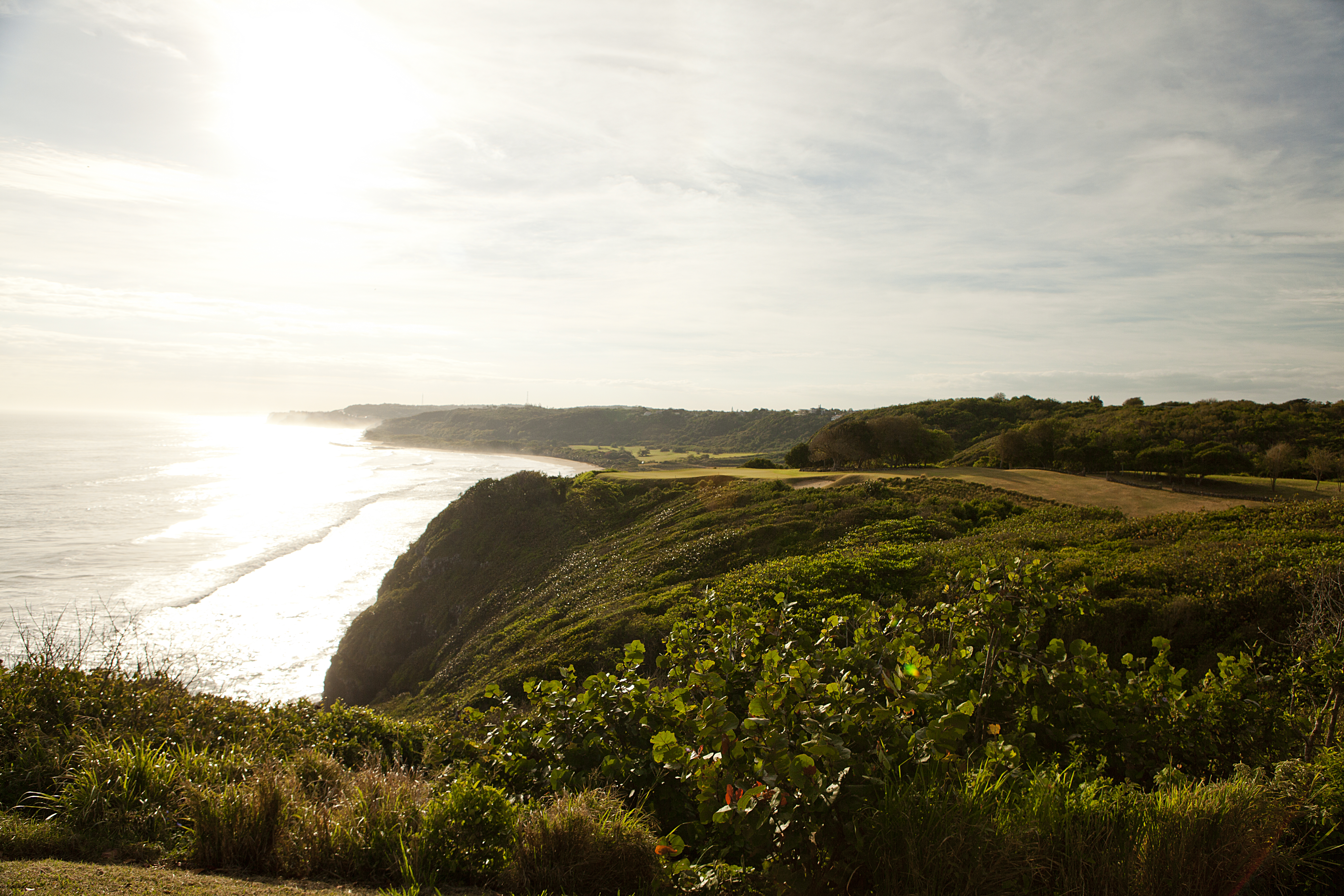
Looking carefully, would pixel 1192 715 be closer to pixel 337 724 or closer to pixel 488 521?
pixel 337 724

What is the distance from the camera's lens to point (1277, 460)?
20.8m

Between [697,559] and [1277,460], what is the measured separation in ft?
65.2

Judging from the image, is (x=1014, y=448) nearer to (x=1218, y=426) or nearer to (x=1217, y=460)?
(x=1218, y=426)

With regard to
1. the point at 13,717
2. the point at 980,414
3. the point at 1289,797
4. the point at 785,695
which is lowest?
the point at 13,717

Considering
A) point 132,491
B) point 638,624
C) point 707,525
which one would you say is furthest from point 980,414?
point 132,491

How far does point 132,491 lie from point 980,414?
7308 cm

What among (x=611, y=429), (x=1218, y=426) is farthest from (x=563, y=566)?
(x=611, y=429)

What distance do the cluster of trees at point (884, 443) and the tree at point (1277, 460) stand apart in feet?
44.2

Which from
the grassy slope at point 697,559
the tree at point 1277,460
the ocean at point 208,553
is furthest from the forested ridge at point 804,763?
the tree at point 1277,460

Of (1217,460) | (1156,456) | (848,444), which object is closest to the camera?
(1217,460)

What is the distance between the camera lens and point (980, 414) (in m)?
58.1

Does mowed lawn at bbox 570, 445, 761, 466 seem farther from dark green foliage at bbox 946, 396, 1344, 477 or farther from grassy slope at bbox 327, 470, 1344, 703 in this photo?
grassy slope at bbox 327, 470, 1344, 703

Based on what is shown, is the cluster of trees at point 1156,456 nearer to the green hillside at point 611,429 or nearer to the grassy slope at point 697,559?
the grassy slope at point 697,559

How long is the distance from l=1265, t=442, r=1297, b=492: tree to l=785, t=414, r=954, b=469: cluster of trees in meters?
13.5
